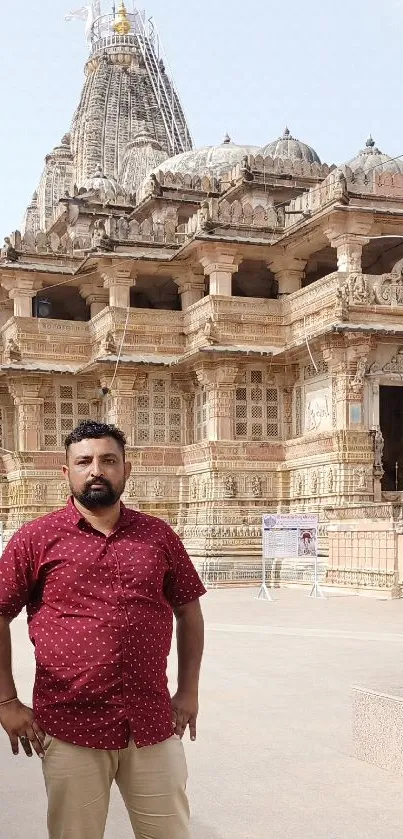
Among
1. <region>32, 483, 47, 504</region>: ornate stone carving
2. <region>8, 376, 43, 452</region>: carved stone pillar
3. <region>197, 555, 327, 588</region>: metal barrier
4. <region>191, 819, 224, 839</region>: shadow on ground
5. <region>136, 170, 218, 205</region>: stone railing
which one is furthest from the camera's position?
<region>136, 170, 218, 205</region>: stone railing

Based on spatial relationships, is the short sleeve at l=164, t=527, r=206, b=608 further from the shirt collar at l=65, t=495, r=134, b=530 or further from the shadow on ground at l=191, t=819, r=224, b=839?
the shadow on ground at l=191, t=819, r=224, b=839

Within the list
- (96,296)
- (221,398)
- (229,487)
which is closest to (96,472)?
(229,487)

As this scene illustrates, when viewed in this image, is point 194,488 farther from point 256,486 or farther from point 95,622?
point 95,622

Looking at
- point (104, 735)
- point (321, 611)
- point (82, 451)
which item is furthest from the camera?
point (321, 611)

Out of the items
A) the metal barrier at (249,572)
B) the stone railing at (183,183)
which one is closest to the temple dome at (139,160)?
the stone railing at (183,183)

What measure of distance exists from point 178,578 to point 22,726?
0.71 m

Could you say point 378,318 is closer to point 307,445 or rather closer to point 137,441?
point 307,445

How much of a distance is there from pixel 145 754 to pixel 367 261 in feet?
79.4

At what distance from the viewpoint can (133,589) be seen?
3.52 metres

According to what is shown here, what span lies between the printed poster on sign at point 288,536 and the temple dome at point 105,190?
1633 cm

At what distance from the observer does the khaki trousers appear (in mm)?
3465

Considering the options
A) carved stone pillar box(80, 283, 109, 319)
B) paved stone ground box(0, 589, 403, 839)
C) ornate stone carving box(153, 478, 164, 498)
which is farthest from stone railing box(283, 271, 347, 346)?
paved stone ground box(0, 589, 403, 839)

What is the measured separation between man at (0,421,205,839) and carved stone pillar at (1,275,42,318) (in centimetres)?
2425

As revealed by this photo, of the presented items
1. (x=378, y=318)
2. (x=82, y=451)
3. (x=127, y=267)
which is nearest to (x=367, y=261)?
(x=378, y=318)
